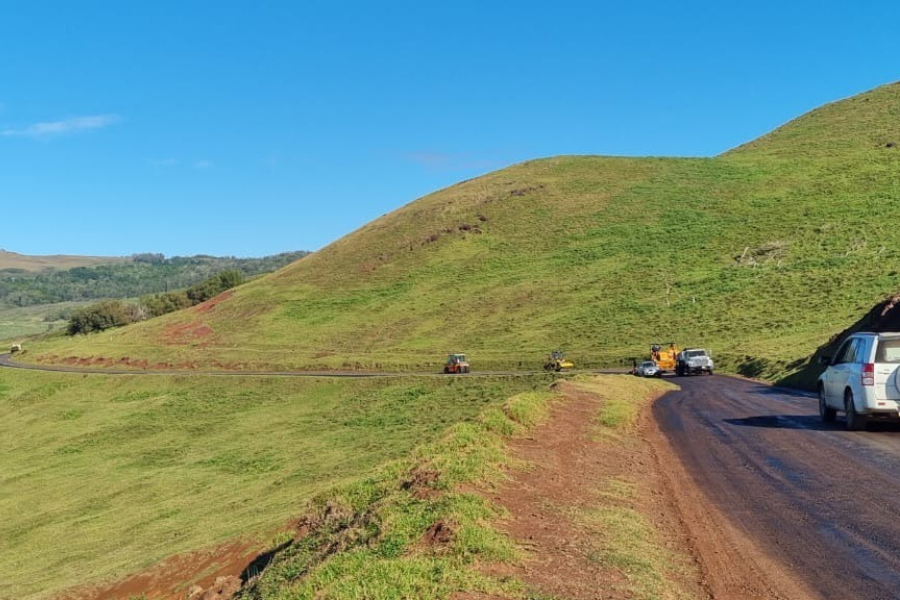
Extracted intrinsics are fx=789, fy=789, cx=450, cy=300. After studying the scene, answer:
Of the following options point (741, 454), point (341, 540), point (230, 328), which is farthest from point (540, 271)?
point (341, 540)

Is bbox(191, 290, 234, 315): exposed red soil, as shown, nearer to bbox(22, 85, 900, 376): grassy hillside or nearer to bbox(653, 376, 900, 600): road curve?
bbox(22, 85, 900, 376): grassy hillside

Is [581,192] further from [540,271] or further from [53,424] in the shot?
[53,424]

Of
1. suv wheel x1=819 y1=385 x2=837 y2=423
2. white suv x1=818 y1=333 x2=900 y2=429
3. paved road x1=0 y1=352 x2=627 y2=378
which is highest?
white suv x1=818 y1=333 x2=900 y2=429

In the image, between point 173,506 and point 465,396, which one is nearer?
point 173,506

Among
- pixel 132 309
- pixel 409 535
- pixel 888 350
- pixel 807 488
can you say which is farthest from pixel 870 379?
pixel 132 309

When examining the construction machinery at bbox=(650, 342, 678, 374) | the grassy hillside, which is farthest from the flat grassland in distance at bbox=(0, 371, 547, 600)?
the grassy hillside

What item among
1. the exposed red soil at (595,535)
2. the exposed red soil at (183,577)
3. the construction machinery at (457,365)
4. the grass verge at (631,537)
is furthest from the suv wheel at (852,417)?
the construction machinery at (457,365)
